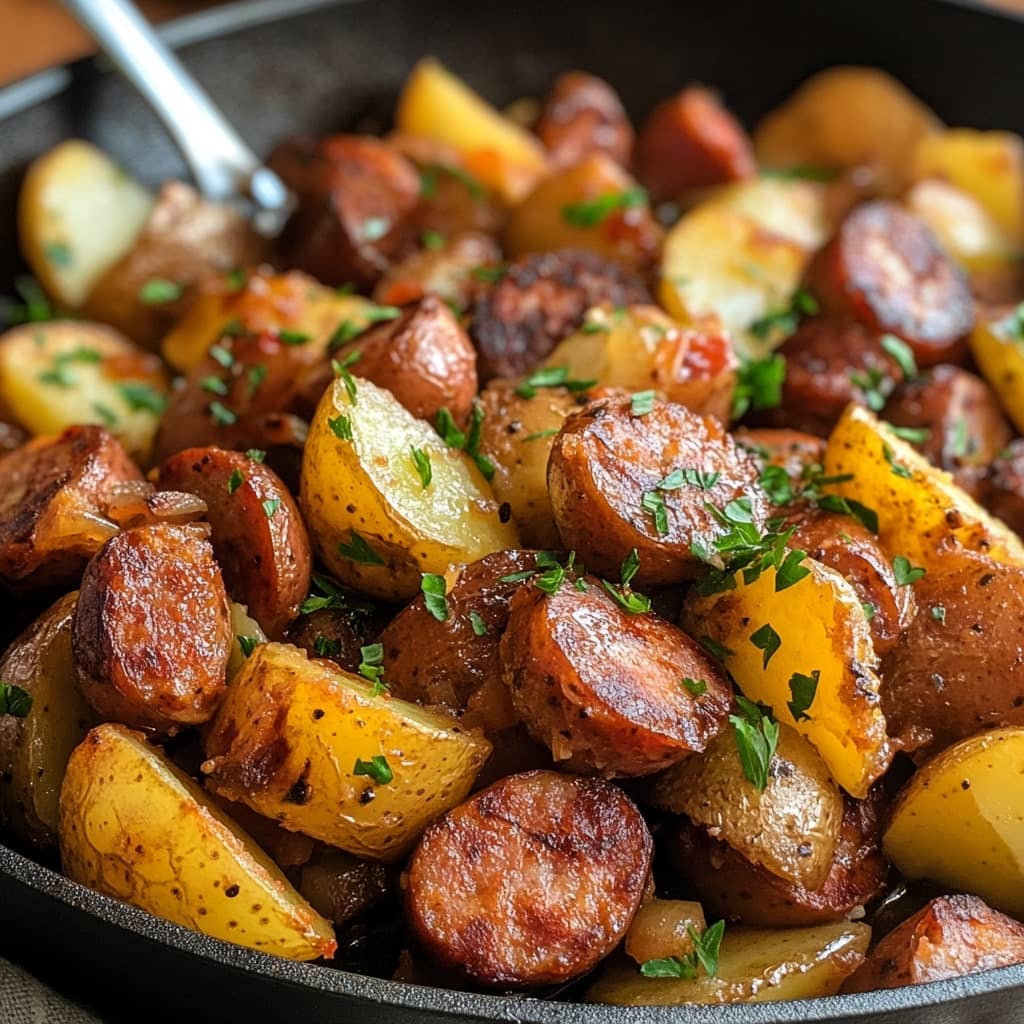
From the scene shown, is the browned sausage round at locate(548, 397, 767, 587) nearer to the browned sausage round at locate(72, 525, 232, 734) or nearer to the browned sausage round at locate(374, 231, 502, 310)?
the browned sausage round at locate(72, 525, 232, 734)

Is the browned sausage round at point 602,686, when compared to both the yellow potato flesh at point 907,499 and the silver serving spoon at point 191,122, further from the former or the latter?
the silver serving spoon at point 191,122

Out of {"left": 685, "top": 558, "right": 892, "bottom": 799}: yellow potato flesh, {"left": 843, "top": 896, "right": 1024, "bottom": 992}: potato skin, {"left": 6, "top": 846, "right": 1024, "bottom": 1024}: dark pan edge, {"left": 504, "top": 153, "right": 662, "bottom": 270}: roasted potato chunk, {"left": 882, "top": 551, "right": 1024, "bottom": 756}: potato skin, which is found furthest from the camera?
{"left": 504, "top": 153, "right": 662, "bottom": 270}: roasted potato chunk

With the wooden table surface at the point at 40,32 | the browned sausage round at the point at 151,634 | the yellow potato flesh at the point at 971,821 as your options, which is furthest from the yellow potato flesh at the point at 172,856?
the wooden table surface at the point at 40,32

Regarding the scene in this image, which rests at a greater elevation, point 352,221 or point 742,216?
point 742,216

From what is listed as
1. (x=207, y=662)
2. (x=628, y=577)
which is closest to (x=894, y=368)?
(x=628, y=577)

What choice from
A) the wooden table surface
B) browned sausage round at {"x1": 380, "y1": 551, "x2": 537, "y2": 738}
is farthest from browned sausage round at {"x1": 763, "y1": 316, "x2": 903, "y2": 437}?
the wooden table surface

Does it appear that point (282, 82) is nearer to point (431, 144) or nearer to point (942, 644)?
point (431, 144)

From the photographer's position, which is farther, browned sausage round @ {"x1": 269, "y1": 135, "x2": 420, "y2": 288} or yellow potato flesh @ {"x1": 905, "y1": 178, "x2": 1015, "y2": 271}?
yellow potato flesh @ {"x1": 905, "y1": 178, "x2": 1015, "y2": 271}
